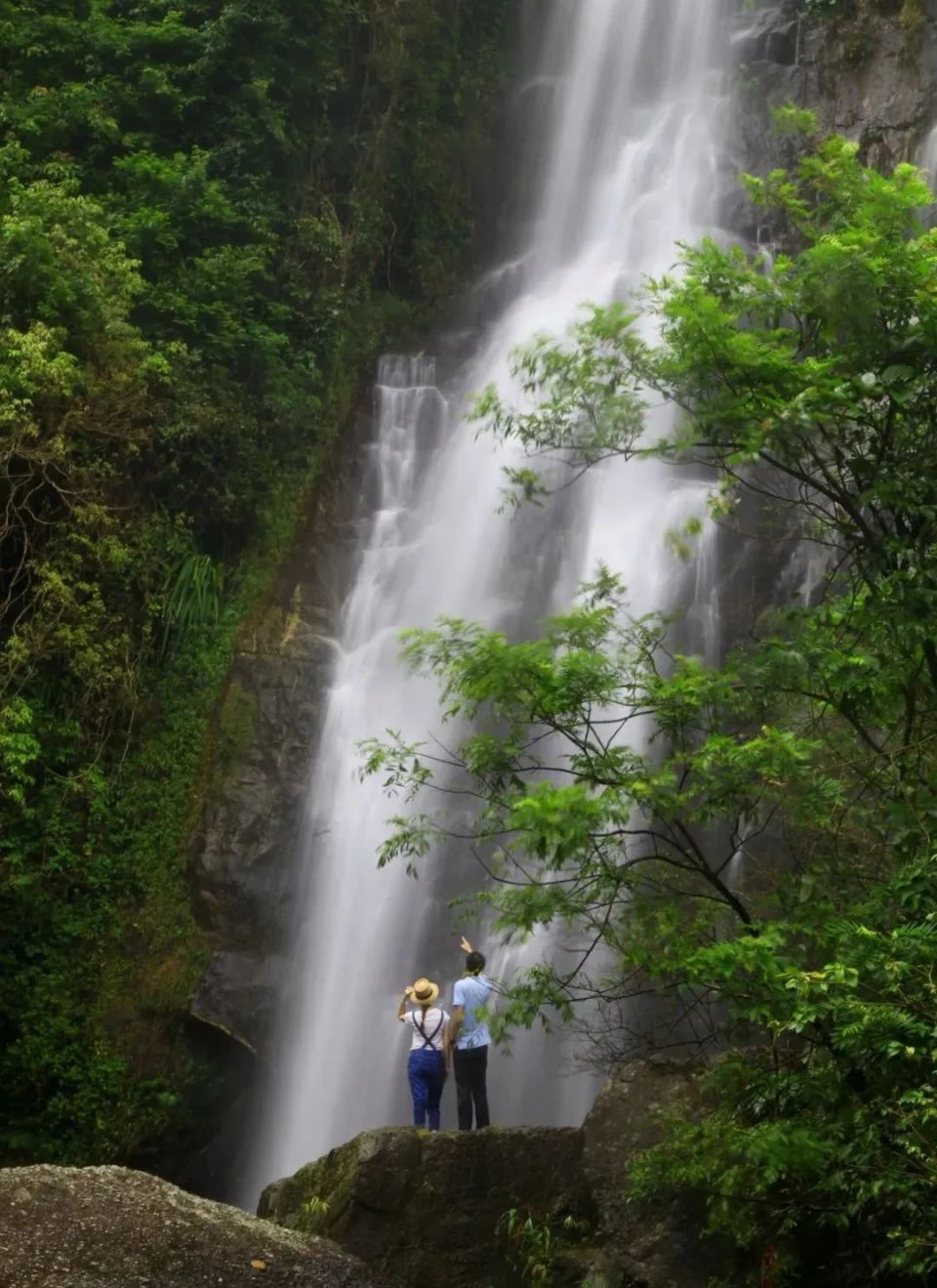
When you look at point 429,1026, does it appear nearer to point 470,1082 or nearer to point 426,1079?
point 426,1079

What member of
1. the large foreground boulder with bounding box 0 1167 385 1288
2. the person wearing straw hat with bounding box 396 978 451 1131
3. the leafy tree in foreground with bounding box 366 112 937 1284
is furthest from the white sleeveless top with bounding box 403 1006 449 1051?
the leafy tree in foreground with bounding box 366 112 937 1284

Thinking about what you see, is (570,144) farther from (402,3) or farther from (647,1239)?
(647,1239)

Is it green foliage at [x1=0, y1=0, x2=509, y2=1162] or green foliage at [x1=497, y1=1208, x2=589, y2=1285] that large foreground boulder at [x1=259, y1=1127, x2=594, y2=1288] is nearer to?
green foliage at [x1=497, y1=1208, x2=589, y2=1285]

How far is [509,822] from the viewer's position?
5320 mm

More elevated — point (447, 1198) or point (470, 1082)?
point (470, 1082)

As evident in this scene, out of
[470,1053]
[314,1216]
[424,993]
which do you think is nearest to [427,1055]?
[470,1053]

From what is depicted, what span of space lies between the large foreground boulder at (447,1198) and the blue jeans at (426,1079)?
99 cm

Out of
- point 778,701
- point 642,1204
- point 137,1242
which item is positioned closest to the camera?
point 137,1242

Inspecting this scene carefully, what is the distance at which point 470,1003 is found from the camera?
8703mm

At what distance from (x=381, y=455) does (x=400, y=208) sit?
5.03 metres

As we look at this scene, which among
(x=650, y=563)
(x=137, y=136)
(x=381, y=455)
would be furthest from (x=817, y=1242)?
(x=137, y=136)

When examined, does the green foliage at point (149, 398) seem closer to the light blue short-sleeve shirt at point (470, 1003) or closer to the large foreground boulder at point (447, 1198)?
the light blue short-sleeve shirt at point (470, 1003)

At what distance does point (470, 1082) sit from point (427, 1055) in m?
0.36

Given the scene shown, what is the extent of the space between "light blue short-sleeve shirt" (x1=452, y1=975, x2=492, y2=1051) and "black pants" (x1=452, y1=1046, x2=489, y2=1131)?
0.05m
